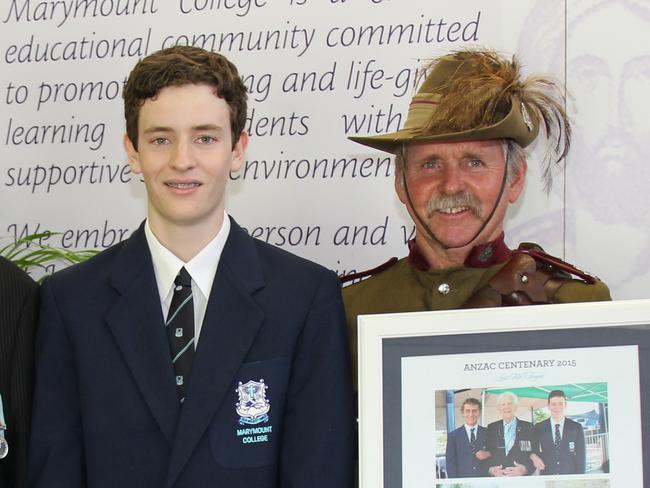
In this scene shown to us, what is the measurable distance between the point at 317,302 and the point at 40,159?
142cm

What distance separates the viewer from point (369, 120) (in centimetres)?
310

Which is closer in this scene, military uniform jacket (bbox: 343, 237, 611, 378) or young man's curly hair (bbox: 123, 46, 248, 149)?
young man's curly hair (bbox: 123, 46, 248, 149)

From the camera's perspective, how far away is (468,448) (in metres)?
2.08

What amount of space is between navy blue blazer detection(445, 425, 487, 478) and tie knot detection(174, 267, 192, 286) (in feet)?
2.04

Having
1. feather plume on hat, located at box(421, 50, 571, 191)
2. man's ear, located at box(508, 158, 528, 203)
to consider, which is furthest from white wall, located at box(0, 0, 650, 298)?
man's ear, located at box(508, 158, 528, 203)

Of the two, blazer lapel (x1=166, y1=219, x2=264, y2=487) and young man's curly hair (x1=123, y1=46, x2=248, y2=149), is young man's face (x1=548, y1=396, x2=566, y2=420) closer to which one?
blazer lapel (x1=166, y1=219, x2=264, y2=487)

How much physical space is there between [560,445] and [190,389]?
0.72 m

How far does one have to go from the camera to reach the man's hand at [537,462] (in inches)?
81.0

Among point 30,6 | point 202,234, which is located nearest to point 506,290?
point 202,234

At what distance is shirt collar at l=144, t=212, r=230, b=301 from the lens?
2.23 meters

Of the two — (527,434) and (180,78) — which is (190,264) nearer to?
(180,78)

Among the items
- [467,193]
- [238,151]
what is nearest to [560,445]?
[467,193]

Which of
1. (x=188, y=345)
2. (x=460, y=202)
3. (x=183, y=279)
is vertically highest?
(x=460, y=202)

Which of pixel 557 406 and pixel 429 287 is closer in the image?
pixel 557 406
